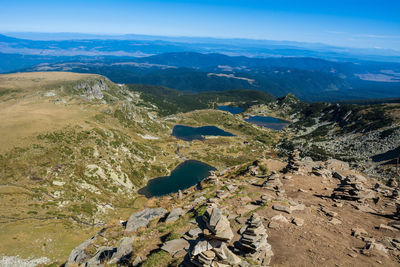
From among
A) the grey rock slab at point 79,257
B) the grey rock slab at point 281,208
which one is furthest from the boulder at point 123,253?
the grey rock slab at point 281,208

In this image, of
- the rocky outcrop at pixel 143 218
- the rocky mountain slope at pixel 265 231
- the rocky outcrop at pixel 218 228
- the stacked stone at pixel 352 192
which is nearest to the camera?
the rocky outcrop at pixel 218 228

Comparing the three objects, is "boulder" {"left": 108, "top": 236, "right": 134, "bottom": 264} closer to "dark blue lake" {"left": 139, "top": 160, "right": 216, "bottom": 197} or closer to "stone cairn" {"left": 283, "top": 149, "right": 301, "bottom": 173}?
"stone cairn" {"left": 283, "top": 149, "right": 301, "bottom": 173}

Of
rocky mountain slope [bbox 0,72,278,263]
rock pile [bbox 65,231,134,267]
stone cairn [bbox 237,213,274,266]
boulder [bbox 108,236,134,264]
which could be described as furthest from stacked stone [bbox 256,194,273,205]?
rocky mountain slope [bbox 0,72,278,263]

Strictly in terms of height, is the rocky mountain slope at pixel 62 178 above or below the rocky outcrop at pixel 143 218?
below

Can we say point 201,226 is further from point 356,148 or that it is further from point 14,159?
point 356,148

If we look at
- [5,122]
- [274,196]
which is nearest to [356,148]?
[274,196]

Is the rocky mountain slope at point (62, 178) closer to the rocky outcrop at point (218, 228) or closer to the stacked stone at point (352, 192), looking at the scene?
the rocky outcrop at point (218, 228)
